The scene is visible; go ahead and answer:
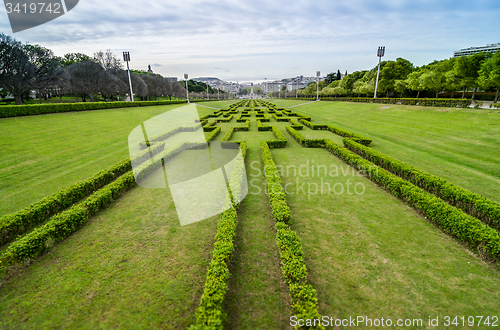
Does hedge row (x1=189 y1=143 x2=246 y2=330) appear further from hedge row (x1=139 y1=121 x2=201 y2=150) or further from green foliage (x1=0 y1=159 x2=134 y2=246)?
hedge row (x1=139 y1=121 x2=201 y2=150)

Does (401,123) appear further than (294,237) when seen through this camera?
Yes

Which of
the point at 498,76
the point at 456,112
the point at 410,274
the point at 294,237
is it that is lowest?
the point at 410,274

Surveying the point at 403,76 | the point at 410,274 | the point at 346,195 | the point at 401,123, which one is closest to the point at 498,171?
the point at 346,195

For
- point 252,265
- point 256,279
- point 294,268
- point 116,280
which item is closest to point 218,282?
point 256,279

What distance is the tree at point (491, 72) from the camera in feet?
82.7

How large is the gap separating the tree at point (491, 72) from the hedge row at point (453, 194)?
2858cm

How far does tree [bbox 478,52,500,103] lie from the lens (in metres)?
25.2

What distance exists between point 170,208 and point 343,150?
30.9 ft

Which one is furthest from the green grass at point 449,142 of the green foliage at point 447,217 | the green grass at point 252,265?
the green foliage at point 447,217

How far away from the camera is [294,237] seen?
16.1ft

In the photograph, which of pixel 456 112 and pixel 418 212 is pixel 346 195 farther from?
pixel 456 112

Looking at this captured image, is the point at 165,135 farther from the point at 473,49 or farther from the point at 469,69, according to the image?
the point at 473,49

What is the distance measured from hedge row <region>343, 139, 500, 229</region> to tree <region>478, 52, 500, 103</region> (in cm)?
2858

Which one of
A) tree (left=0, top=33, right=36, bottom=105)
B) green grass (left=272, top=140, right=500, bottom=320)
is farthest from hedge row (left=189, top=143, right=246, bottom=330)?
tree (left=0, top=33, right=36, bottom=105)
